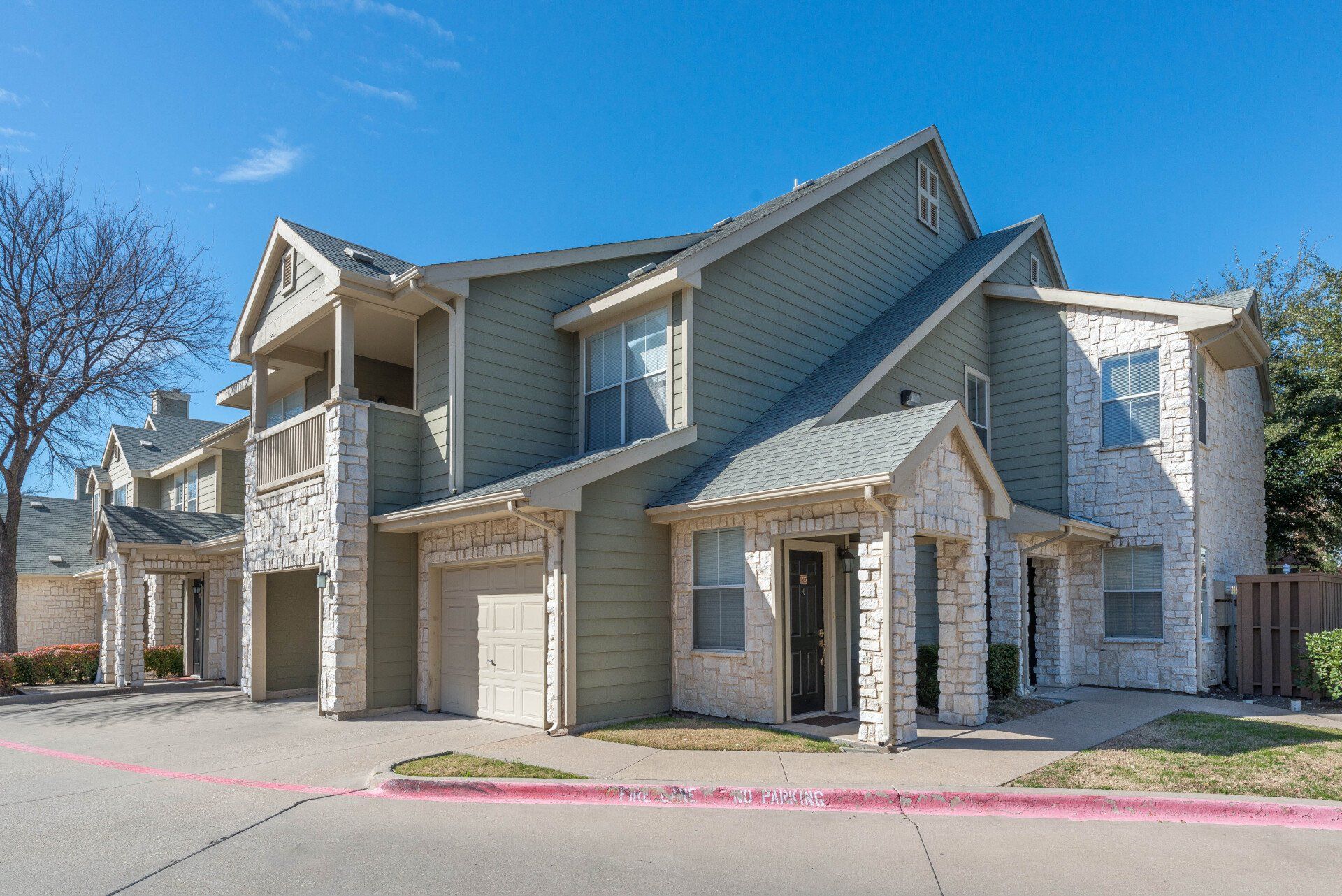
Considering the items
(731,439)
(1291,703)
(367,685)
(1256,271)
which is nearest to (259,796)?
(367,685)

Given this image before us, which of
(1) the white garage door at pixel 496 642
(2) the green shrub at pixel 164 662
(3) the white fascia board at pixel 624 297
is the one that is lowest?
(2) the green shrub at pixel 164 662

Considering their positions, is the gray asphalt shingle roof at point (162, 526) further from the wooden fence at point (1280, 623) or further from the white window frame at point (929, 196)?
the wooden fence at point (1280, 623)

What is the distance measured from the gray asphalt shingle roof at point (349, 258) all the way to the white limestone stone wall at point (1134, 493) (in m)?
12.3

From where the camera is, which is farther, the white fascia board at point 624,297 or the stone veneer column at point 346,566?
the white fascia board at point 624,297

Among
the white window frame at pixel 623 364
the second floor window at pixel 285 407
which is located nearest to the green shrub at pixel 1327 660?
the white window frame at pixel 623 364

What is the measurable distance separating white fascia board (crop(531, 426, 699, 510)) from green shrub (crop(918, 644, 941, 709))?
4.50 meters

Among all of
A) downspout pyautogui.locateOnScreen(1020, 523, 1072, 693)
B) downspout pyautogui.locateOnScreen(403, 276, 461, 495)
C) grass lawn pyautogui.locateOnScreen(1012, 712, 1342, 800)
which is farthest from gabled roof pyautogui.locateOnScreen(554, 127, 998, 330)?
grass lawn pyautogui.locateOnScreen(1012, 712, 1342, 800)

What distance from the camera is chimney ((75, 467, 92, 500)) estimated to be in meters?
36.4

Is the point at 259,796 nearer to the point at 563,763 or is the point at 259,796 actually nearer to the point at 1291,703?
the point at 563,763

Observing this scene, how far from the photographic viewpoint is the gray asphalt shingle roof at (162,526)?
18.5 metres

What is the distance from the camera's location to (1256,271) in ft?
85.3

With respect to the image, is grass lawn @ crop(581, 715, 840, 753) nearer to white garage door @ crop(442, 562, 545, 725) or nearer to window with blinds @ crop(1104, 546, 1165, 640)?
white garage door @ crop(442, 562, 545, 725)

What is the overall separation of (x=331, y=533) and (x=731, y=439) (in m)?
6.04

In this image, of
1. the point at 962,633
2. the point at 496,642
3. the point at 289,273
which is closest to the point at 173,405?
the point at 289,273
